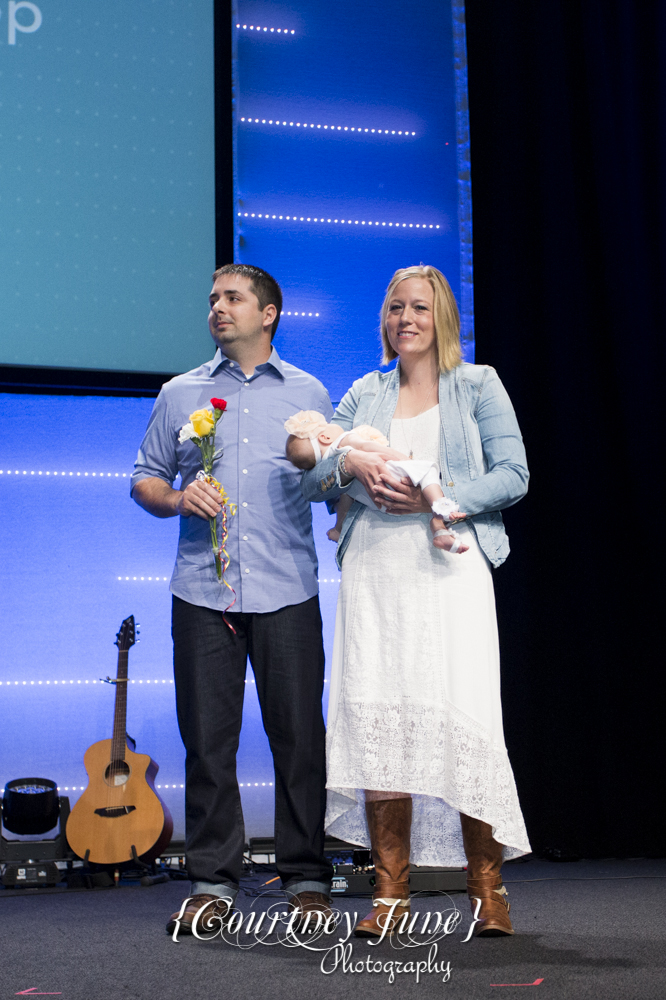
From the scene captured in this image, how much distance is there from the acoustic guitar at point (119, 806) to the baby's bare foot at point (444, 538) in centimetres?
168

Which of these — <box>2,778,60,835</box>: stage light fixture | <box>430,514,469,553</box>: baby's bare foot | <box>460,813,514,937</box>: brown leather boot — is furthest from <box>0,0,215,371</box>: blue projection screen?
<box>460,813,514,937</box>: brown leather boot

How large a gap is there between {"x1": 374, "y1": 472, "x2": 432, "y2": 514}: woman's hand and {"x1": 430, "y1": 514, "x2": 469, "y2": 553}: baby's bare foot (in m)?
0.05

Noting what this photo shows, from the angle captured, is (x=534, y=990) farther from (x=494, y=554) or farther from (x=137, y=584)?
(x=137, y=584)

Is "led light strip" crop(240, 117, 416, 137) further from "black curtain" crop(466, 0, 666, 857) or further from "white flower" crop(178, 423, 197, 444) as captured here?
"white flower" crop(178, 423, 197, 444)

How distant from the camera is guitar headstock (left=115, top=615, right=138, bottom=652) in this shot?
351cm

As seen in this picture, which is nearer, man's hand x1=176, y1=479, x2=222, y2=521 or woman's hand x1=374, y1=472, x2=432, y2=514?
woman's hand x1=374, y1=472, x2=432, y2=514

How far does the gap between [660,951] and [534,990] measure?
A: 18.7 inches

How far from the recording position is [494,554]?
2.32 m

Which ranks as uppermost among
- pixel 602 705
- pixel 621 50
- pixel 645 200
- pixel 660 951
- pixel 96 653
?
pixel 621 50

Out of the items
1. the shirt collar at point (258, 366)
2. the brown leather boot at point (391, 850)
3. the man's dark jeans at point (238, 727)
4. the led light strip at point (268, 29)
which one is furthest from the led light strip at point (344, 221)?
the brown leather boot at point (391, 850)

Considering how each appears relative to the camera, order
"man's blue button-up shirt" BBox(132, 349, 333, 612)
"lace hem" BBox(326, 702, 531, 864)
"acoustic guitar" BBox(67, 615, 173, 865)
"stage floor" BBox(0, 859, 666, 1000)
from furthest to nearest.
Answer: "acoustic guitar" BBox(67, 615, 173, 865) < "man's blue button-up shirt" BBox(132, 349, 333, 612) < "lace hem" BBox(326, 702, 531, 864) < "stage floor" BBox(0, 859, 666, 1000)

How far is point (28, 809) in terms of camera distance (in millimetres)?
3301

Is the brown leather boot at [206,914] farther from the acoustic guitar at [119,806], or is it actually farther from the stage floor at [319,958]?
the acoustic guitar at [119,806]

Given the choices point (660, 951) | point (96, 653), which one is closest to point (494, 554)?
point (660, 951)
